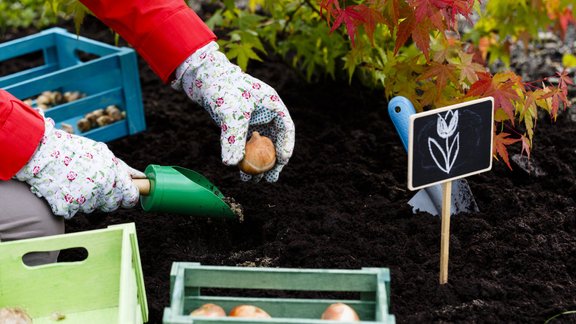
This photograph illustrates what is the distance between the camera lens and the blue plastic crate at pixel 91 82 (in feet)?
10.3

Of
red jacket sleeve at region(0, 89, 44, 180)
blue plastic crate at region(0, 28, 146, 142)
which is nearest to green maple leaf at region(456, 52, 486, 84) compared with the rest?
red jacket sleeve at region(0, 89, 44, 180)

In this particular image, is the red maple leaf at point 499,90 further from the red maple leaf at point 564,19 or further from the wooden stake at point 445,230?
the red maple leaf at point 564,19

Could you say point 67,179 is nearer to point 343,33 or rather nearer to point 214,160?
point 214,160

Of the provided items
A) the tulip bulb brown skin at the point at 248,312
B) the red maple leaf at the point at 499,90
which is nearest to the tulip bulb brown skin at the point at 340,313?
the tulip bulb brown skin at the point at 248,312

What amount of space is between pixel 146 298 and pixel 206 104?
0.55 m

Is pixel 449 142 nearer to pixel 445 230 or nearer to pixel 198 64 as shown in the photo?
pixel 445 230

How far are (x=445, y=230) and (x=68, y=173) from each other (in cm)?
97

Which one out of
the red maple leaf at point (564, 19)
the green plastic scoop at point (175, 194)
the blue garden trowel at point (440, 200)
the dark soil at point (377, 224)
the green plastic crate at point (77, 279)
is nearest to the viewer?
the green plastic crate at point (77, 279)

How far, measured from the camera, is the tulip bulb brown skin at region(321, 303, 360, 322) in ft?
5.39

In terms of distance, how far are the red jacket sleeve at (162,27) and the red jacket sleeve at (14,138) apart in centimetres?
37

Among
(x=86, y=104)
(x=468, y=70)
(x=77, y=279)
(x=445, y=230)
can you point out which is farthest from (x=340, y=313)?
(x=86, y=104)

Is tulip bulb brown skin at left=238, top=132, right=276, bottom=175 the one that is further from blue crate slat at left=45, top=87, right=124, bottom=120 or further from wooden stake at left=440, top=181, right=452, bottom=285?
blue crate slat at left=45, top=87, right=124, bottom=120

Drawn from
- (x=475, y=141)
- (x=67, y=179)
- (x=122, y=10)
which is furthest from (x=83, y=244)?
(x=475, y=141)

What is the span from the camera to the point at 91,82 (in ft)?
11.5
